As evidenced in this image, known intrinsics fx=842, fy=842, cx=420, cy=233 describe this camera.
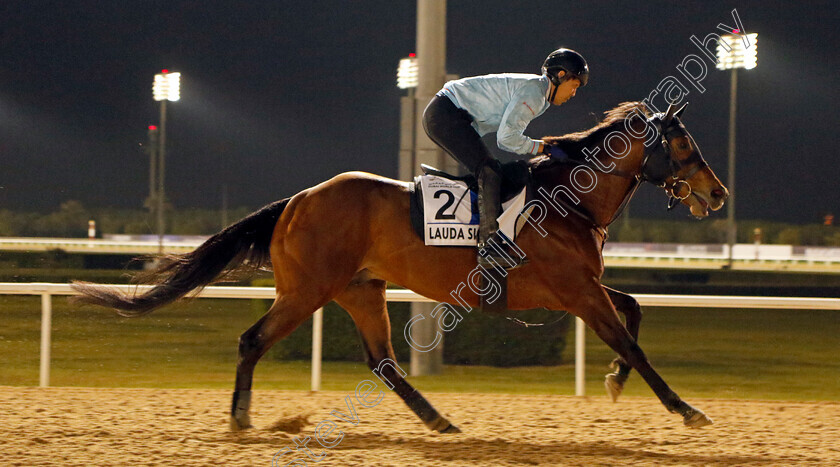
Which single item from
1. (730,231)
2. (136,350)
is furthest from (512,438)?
Answer: (730,231)

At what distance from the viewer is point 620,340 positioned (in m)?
3.78

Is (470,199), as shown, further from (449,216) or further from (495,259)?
(495,259)

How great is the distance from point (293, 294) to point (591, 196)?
1515 mm

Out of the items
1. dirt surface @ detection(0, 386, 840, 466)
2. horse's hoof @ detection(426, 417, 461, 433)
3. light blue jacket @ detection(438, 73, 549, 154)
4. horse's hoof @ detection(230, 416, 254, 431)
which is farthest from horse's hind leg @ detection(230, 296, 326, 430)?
light blue jacket @ detection(438, 73, 549, 154)

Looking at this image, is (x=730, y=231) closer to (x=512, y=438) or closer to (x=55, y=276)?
(x=55, y=276)

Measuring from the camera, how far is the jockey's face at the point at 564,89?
4008 mm

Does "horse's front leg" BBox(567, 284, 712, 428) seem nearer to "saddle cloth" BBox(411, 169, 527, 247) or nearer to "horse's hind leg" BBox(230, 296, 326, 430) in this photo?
"saddle cloth" BBox(411, 169, 527, 247)

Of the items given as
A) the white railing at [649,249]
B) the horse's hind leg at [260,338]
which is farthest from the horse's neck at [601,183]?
the white railing at [649,249]

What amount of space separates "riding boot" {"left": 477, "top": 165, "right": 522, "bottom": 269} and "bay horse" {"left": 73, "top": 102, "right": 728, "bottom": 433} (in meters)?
0.11

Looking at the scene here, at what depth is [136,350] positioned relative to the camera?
8211 millimetres

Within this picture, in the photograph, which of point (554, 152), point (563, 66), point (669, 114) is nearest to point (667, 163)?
point (669, 114)

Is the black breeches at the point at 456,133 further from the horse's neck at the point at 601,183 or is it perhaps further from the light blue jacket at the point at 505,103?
the horse's neck at the point at 601,183

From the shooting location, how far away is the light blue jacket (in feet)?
12.7

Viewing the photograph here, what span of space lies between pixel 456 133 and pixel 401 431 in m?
1.50
